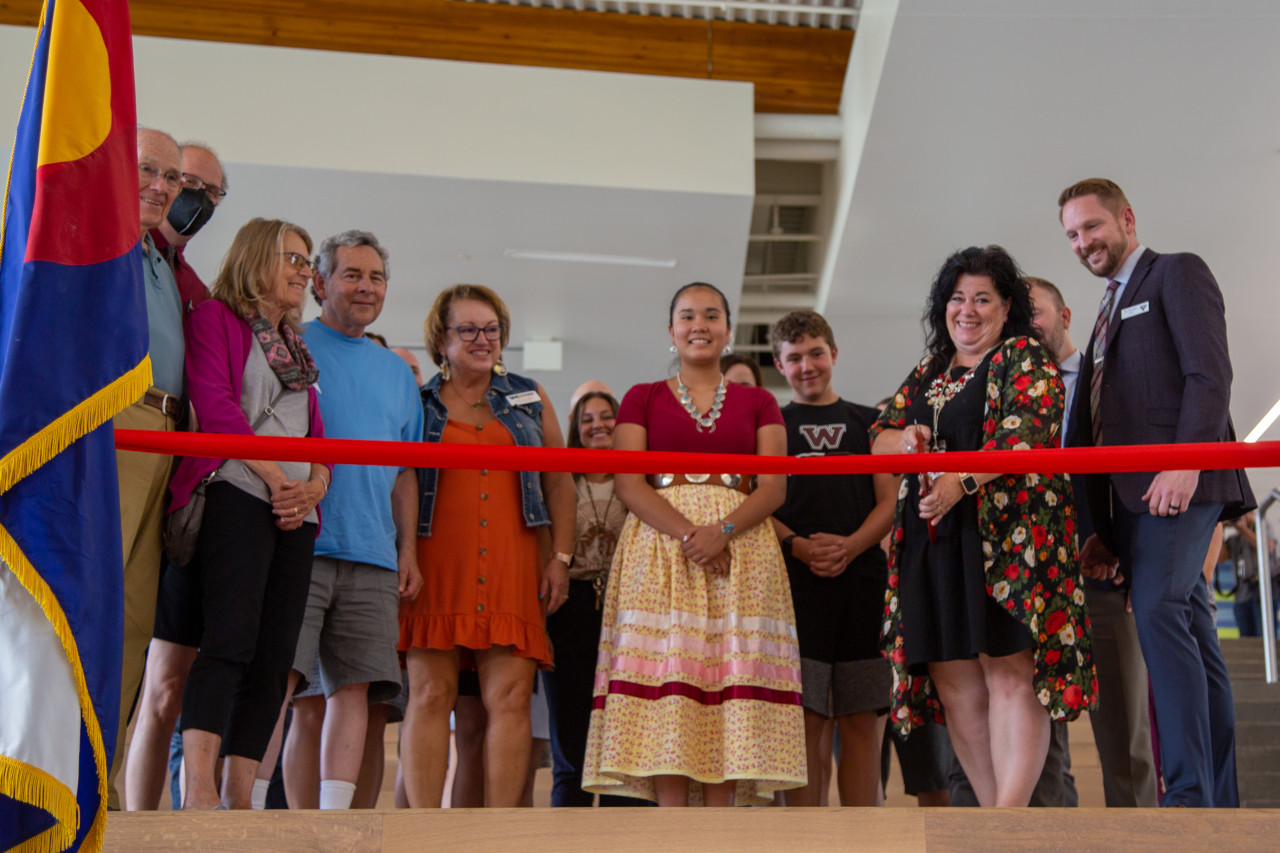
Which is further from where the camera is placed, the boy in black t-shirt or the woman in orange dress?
the boy in black t-shirt

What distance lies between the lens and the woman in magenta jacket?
87.6 inches

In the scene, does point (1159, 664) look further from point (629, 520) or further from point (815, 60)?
point (815, 60)

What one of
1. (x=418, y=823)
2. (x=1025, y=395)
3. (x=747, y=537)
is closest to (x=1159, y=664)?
(x=1025, y=395)

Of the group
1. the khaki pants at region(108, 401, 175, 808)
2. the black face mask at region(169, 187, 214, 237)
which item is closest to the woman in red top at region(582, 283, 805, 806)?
the khaki pants at region(108, 401, 175, 808)

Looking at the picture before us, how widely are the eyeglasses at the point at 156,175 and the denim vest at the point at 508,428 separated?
2.61 feet

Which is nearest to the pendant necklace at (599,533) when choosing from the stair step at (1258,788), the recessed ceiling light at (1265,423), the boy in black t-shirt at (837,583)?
the boy in black t-shirt at (837,583)

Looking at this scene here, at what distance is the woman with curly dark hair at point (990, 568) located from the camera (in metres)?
2.37

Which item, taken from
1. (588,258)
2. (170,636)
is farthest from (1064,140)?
(170,636)

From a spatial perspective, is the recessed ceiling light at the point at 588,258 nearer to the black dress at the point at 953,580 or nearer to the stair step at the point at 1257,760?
the stair step at the point at 1257,760

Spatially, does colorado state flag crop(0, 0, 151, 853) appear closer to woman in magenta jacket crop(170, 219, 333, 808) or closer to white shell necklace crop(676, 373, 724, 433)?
woman in magenta jacket crop(170, 219, 333, 808)

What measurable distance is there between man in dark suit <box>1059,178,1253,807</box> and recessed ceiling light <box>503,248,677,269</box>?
4.35 metres

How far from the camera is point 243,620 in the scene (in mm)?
2262

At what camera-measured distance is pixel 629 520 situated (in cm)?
283

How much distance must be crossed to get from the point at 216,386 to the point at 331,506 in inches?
17.6
